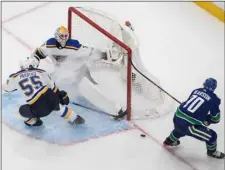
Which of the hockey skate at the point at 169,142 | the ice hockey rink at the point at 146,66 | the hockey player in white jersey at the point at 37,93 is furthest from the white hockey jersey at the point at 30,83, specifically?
the hockey skate at the point at 169,142

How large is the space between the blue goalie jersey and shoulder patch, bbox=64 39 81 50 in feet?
2.55

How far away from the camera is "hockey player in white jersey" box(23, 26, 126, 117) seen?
3896 millimetres

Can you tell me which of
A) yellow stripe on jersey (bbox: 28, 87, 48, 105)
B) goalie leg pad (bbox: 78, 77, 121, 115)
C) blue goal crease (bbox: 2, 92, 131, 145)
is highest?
yellow stripe on jersey (bbox: 28, 87, 48, 105)

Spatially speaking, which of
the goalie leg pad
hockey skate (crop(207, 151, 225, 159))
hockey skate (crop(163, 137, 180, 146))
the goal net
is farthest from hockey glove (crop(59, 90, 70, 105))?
hockey skate (crop(207, 151, 225, 159))

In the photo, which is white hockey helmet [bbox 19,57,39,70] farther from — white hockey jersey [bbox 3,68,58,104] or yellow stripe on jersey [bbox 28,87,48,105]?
yellow stripe on jersey [bbox 28,87,48,105]

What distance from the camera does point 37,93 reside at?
3775 mm

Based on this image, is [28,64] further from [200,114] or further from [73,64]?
[200,114]

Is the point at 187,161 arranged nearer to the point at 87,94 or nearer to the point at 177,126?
the point at 177,126

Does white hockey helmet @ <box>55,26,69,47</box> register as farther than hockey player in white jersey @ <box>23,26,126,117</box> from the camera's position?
No

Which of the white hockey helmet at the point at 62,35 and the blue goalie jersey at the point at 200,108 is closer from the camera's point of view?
the blue goalie jersey at the point at 200,108

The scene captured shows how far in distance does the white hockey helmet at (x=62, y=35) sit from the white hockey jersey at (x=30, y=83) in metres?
0.23

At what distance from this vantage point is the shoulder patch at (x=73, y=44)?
390 cm

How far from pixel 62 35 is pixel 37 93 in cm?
39

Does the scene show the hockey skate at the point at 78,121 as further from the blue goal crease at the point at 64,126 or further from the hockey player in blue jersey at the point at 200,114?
the hockey player in blue jersey at the point at 200,114
